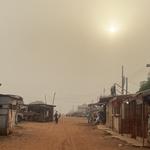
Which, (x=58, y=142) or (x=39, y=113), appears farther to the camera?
(x=39, y=113)

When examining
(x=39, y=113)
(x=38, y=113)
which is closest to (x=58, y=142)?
(x=38, y=113)

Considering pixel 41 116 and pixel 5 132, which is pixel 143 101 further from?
pixel 41 116

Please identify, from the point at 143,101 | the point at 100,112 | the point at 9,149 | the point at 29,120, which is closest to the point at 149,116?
the point at 143,101

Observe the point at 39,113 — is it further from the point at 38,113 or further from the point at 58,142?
the point at 58,142

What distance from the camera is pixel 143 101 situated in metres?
26.2

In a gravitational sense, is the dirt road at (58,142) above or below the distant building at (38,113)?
below

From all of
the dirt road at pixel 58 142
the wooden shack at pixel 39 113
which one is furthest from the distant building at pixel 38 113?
the dirt road at pixel 58 142

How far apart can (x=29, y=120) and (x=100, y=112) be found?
11867mm

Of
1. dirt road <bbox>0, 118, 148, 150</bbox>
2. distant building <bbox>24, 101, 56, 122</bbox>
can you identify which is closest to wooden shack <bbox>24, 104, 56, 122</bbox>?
distant building <bbox>24, 101, 56, 122</bbox>

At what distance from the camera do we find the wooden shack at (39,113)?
70812 millimetres

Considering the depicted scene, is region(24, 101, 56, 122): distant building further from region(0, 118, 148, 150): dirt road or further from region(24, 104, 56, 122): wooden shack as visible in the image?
region(0, 118, 148, 150): dirt road

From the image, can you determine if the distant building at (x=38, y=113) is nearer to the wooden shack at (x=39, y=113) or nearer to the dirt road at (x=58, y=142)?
the wooden shack at (x=39, y=113)

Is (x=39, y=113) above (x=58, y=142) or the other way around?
above

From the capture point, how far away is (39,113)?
72000 mm
